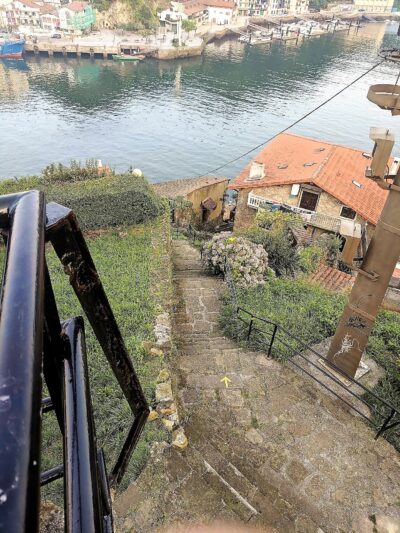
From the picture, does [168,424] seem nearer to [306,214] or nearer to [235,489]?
[235,489]

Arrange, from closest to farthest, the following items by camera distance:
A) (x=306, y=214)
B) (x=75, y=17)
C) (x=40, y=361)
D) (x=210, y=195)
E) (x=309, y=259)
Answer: (x=40, y=361) < (x=309, y=259) < (x=306, y=214) < (x=210, y=195) < (x=75, y=17)

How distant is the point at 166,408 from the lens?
18.0 feet

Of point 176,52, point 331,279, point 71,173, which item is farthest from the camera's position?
point 176,52

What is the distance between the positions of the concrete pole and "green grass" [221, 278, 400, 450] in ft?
3.26

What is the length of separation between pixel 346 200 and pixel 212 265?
14.4 meters

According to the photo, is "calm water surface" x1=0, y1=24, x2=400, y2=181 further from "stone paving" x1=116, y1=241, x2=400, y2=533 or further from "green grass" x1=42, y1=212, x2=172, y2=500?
"stone paving" x1=116, y1=241, x2=400, y2=533

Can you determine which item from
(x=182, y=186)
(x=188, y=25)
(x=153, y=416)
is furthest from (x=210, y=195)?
(x=188, y=25)

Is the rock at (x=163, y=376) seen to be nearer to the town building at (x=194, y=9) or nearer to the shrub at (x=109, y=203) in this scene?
the shrub at (x=109, y=203)

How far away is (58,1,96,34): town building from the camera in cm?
6725

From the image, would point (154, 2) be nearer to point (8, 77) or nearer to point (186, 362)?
point (8, 77)

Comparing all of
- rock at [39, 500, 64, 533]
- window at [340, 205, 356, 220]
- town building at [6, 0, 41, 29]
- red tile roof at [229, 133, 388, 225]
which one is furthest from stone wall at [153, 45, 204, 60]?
rock at [39, 500, 64, 533]

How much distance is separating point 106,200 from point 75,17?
240 feet

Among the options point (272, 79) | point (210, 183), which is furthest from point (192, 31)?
point (210, 183)

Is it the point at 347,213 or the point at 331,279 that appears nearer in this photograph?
the point at 331,279
